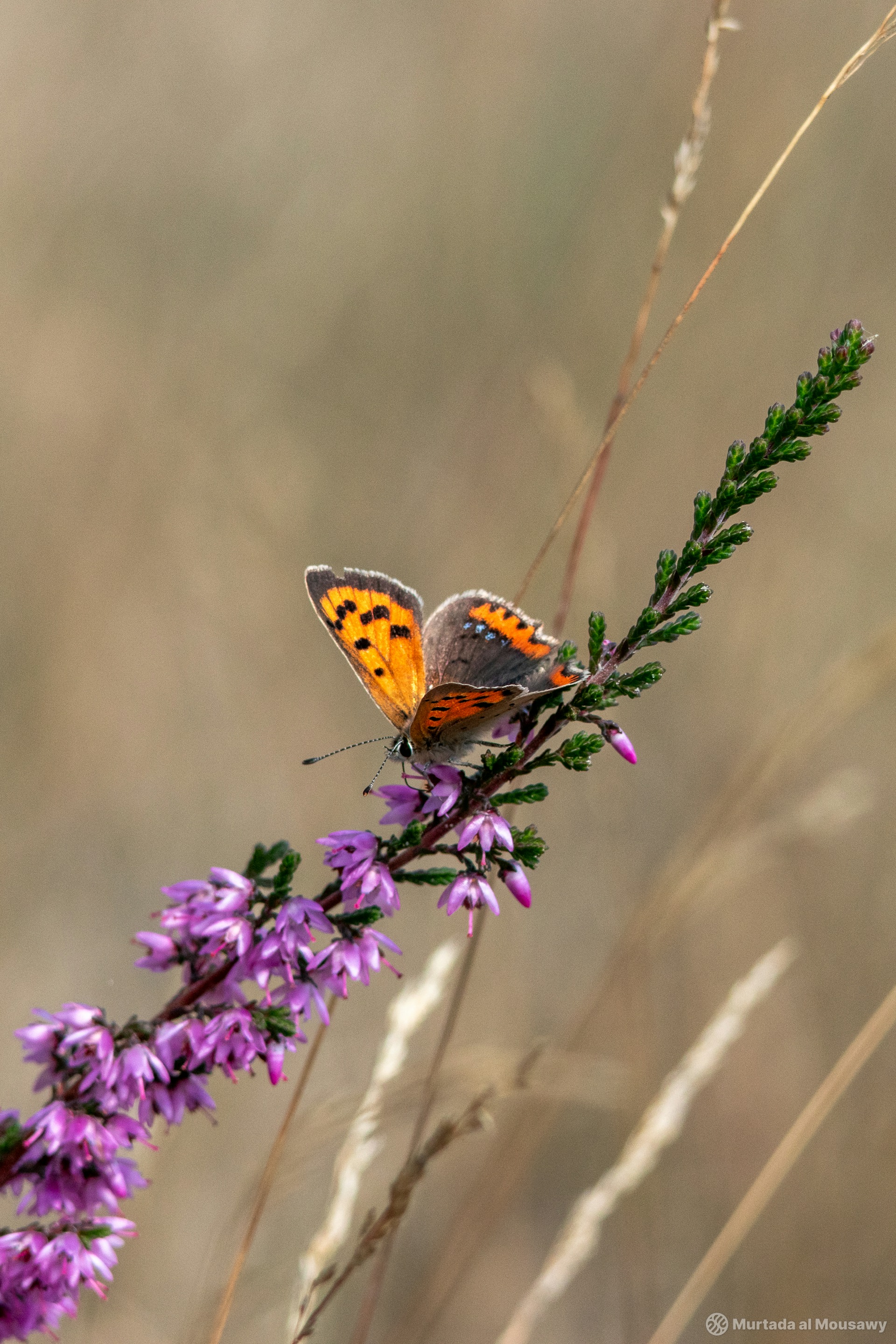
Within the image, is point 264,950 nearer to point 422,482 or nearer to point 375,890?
point 375,890

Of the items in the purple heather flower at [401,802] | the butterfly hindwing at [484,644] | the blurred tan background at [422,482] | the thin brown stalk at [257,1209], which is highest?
the blurred tan background at [422,482]

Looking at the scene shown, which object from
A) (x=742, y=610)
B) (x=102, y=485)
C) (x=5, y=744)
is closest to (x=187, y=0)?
(x=102, y=485)

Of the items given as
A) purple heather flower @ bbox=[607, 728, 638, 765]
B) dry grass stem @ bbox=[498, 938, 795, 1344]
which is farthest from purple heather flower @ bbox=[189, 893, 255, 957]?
dry grass stem @ bbox=[498, 938, 795, 1344]

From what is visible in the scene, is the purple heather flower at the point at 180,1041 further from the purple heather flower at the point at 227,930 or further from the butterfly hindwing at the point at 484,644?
the butterfly hindwing at the point at 484,644

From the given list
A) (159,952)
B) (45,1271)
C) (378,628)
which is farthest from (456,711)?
(45,1271)

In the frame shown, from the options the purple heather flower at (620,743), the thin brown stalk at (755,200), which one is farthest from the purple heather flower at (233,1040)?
the thin brown stalk at (755,200)

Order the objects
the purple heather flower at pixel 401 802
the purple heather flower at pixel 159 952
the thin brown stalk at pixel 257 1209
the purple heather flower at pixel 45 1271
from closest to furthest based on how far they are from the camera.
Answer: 1. the purple heather flower at pixel 45 1271
2. the purple heather flower at pixel 159 952
3. the purple heather flower at pixel 401 802
4. the thin brown stalk at pixel 257 1209

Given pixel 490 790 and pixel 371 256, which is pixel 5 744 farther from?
pixel 490 790
